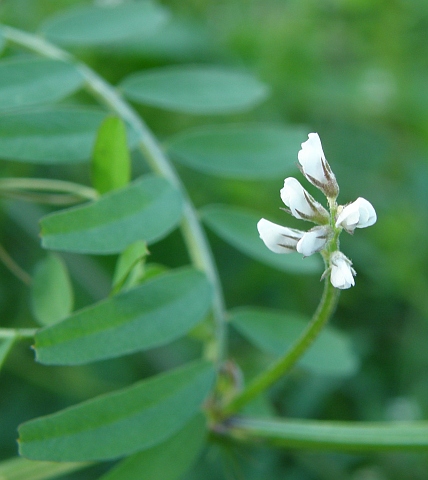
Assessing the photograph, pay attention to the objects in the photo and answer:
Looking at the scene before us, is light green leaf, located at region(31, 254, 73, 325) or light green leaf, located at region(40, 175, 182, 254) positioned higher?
light green leaf, located at region(40, 175, 182, 254)

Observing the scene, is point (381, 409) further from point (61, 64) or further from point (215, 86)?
point (61, 64)

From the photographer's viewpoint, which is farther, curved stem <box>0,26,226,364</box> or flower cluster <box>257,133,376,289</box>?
curved stem <box>0,26,226,364</box>

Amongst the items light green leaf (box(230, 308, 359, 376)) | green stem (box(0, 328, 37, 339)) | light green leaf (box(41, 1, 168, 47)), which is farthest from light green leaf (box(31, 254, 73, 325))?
light green leaf (box(41, 1, 168, 47))

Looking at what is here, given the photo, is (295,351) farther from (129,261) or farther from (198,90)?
(198,90)

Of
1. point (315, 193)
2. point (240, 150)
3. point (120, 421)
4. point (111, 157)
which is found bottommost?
point (315, 193)

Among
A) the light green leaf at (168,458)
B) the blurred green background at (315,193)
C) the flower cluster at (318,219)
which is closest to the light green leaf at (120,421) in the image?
the light green leaf at (168,458)

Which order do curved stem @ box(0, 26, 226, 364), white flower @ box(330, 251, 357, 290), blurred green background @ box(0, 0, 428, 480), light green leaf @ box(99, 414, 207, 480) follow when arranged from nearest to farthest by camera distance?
1. white flower @ box(330, 251, 357, 290)
2. light green leaf @ box(99, 414, 207, 480)
3. curved stem @ box(0, 26, 226, 364)
4. blurred green background @ box(0, 0, 428, 480)

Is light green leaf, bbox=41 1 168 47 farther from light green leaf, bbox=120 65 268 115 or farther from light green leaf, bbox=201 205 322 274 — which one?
light green leaf, bbox=201 205 322 274

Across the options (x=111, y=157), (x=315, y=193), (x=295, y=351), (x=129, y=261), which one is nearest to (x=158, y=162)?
(x=111, y=157)
